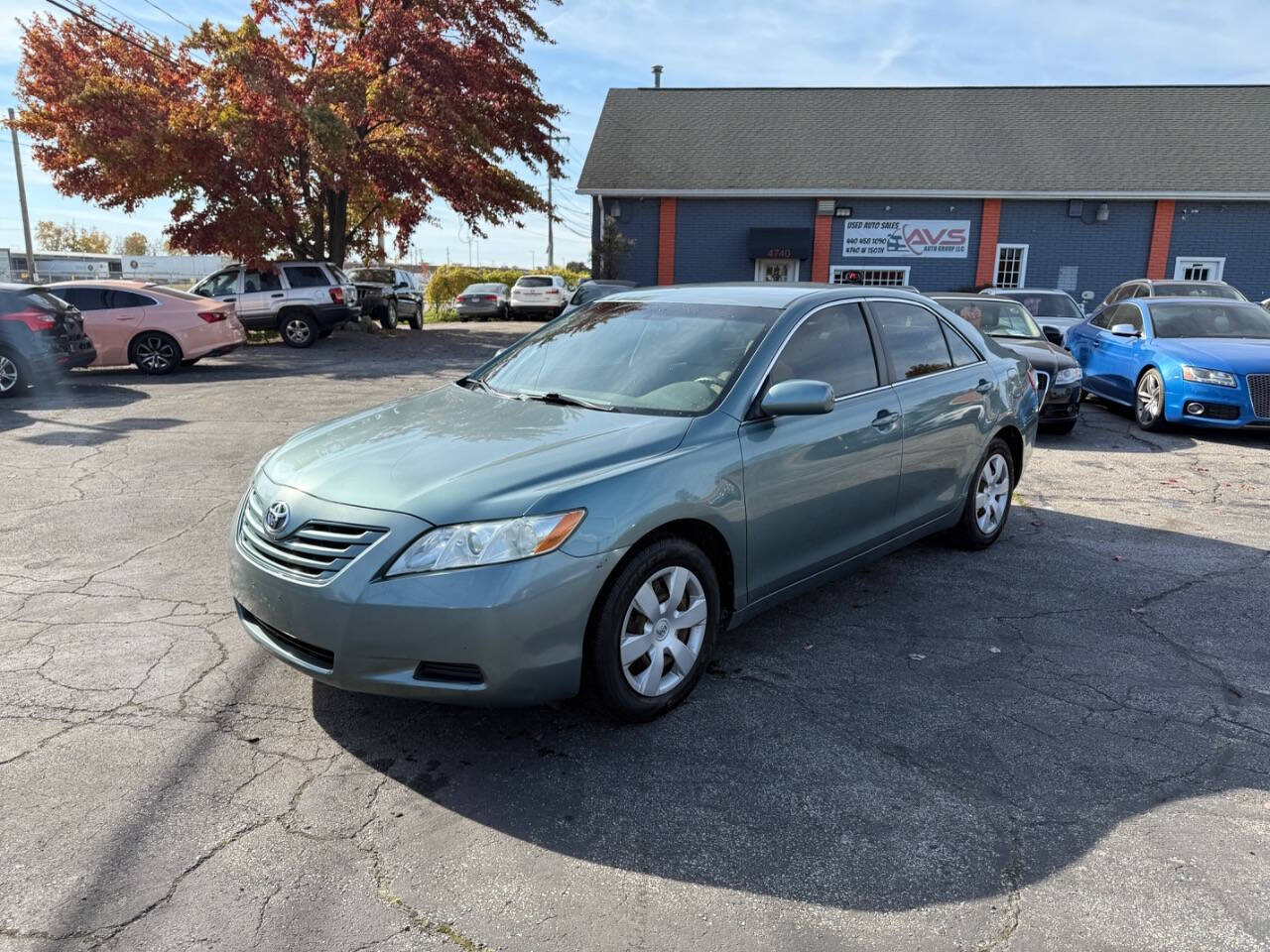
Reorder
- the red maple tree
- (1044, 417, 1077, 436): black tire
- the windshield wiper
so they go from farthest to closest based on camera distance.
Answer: the red maple tree → (1044, 417, 1077, 436): black tire → the windshield wiper

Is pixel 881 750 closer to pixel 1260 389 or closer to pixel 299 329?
pixel 1260 389

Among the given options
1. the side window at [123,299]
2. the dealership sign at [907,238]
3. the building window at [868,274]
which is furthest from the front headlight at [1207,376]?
the dealership sign at [907,238]

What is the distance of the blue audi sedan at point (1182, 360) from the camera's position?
30.1 ft

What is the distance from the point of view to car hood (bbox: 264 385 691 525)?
301 cm

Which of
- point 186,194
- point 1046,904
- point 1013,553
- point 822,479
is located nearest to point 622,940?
point 1046,904

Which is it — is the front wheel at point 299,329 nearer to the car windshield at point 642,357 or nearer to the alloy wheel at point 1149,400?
the alloy wheel at point 1149,400

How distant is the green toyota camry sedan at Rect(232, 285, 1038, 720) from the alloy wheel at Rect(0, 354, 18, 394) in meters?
9.89

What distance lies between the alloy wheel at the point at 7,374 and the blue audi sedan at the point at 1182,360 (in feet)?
45.6

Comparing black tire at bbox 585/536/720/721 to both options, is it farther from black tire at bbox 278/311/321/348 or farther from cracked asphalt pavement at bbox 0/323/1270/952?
black tire at bbox 278/311/321/348

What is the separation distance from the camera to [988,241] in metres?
24.5

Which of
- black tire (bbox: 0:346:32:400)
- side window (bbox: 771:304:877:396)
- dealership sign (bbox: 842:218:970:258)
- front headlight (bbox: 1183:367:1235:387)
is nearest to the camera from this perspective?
side window (bbox: 771:304:877:396)

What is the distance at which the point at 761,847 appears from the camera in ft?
8.80

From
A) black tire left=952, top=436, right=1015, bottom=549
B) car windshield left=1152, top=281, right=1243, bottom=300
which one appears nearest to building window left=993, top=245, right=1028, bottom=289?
car windshield left=1152, top=281, right=1243, bottom=300

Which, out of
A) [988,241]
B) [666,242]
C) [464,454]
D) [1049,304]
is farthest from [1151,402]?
[666,242]
